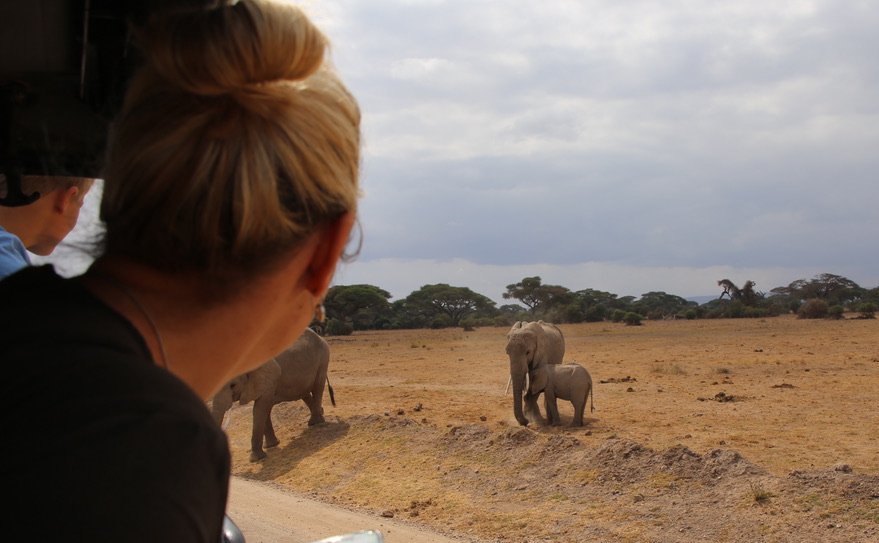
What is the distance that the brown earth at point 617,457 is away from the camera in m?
6.91

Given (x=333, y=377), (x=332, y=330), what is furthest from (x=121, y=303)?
(x=332, y=330)

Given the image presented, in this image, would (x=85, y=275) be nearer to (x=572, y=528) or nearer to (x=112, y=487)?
(x=112, y=487)

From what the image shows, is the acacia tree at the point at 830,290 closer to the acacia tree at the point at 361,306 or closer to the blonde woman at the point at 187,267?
the acacia tree at the point at 361,306

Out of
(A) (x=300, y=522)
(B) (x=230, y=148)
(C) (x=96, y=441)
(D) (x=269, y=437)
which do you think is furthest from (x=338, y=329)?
(C) (x=96, y=441)

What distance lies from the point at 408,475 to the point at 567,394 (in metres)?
3.46

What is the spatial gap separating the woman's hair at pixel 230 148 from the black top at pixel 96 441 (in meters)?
0.15

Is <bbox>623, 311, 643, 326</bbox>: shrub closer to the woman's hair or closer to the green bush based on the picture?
the green bush

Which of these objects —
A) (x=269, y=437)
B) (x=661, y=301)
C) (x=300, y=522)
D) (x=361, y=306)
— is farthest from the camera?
(x=661, y=301)

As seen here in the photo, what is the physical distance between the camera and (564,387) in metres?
11.9

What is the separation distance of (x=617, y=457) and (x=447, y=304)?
156 feet

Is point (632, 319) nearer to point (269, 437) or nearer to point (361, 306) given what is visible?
point (361, 306)

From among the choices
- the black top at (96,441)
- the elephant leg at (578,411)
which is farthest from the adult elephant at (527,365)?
→ the black top at (96,441)

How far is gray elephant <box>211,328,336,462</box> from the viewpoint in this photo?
35.9 ft

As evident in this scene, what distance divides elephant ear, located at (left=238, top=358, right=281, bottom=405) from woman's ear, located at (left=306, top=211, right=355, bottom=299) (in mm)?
10054
